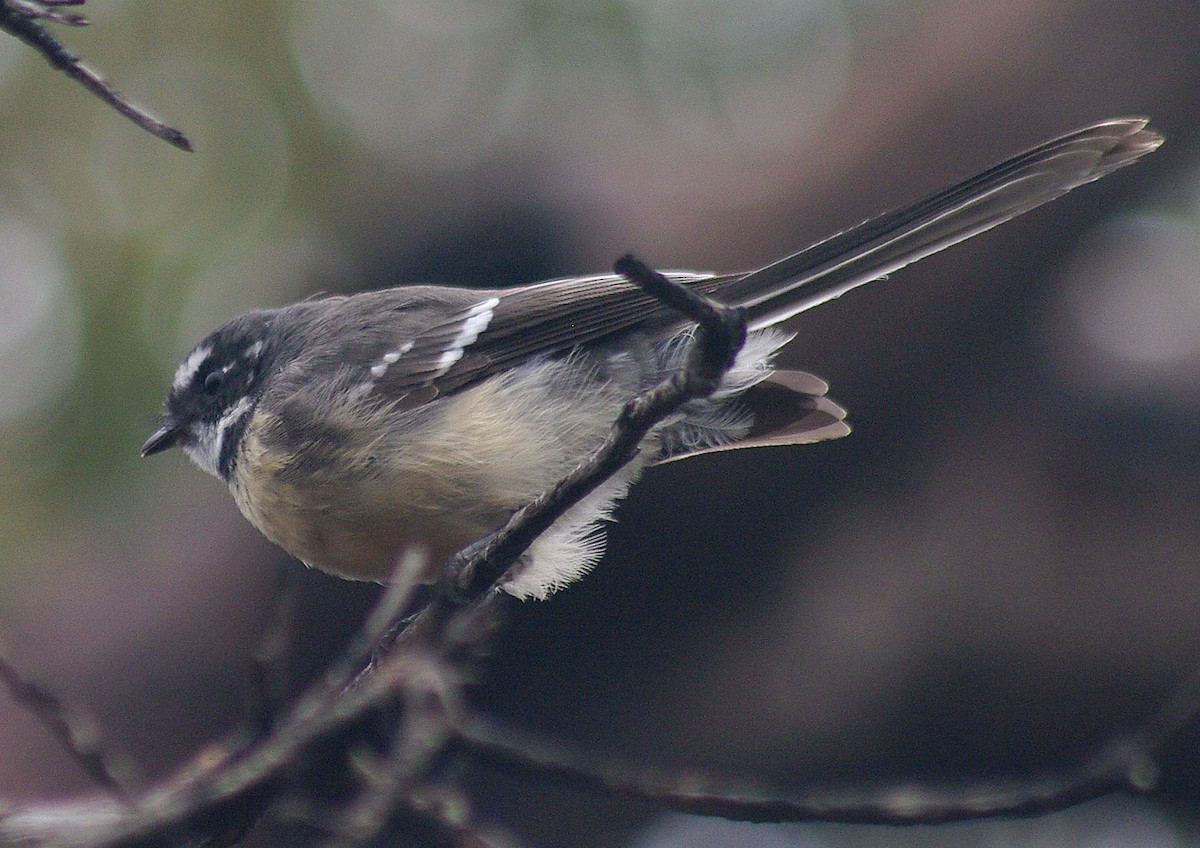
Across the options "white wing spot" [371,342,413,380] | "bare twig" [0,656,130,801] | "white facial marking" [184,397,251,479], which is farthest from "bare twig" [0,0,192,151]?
"white facial marking" [184,397,251,479]

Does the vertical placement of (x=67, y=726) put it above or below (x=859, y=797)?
above

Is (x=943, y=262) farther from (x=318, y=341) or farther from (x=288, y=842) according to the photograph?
(x=288, y=842)

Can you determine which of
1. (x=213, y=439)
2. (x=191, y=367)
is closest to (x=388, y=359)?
(x=213, y=439)

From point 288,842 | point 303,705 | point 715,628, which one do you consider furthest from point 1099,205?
point 303,705

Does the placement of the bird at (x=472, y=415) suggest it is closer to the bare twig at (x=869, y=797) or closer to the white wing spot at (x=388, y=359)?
the white wing spot at (x=388, y=359)

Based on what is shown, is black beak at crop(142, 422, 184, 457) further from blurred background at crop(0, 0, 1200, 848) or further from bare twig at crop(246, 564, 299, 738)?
bare twig at crop(246, 564, 299, 738)

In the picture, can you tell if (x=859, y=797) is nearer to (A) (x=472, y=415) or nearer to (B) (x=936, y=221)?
(B) (x=936, y=221)
